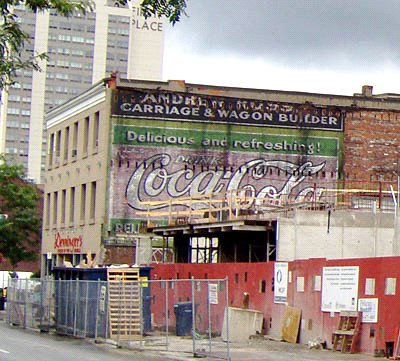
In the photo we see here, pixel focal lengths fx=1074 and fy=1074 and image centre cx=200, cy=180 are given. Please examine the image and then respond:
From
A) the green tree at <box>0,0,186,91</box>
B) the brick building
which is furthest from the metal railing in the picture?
the green tree at <box>0,0,186,91</box>

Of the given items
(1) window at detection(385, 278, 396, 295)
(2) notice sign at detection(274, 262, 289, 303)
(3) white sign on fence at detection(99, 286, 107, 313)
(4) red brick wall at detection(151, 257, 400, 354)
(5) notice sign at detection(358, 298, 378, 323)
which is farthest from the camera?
(2) notice sign at detection(274, 262, 289, 303)

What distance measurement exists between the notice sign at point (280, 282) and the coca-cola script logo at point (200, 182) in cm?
1965

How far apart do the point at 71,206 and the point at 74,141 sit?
3626 mm

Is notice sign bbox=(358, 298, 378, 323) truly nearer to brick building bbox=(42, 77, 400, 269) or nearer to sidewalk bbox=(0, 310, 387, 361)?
sidewalk bbox=(0, 310, 387, 361)

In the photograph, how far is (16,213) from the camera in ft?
232

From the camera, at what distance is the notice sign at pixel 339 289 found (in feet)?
91.8

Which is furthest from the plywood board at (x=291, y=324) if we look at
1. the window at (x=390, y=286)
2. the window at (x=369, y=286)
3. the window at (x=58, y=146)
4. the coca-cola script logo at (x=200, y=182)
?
the window at (x=58, y=146)

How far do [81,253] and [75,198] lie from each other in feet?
11.6

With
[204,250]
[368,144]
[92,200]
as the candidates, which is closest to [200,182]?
[204,250]

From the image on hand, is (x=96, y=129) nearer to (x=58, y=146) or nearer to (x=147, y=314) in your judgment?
(x=58, y=146)

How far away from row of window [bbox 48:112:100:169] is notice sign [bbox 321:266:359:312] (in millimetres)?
27135

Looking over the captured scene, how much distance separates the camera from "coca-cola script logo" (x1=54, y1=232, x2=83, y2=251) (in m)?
57.2

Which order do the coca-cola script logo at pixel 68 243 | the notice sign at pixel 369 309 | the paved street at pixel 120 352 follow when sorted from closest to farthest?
the paved street at pixel 120 352, the notice sign at pixel 369 309, the coca-cola script logo at pixel 68 243

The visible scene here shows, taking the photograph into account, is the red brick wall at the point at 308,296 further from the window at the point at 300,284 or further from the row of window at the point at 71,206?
the row of window at the point at 71,206
